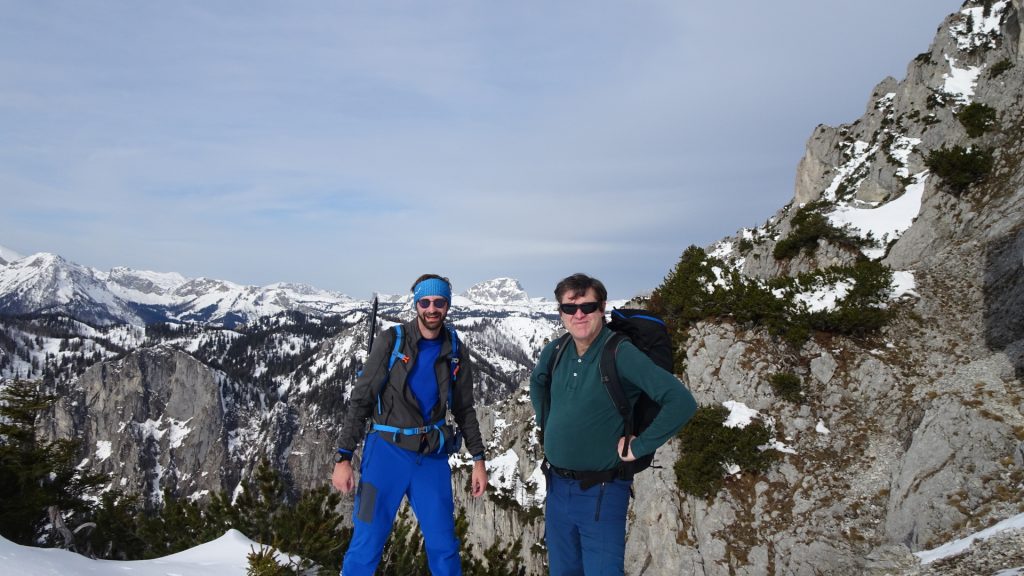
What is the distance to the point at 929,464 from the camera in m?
10.1

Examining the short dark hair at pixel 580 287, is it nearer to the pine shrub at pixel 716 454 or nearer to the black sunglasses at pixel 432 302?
the black sunglasses at pixel 432 302

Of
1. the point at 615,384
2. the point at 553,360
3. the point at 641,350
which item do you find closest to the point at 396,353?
the point at 553,360

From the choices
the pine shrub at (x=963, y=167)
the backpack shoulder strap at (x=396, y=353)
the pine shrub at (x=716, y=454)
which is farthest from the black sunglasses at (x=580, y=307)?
the pine shrub at (x=963, y=167)

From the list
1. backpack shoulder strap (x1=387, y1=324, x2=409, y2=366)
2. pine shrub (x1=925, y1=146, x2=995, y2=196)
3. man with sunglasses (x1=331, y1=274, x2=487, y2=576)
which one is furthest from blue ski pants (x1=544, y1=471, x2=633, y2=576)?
pine shrub (x1=925, y1=146, x2=995, y2=196)

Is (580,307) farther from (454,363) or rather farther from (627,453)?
(454,363)

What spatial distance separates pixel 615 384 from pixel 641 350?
0.60 metres

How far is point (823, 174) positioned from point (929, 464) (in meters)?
37.3

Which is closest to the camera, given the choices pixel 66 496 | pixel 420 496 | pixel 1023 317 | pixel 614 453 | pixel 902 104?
pixel 614 453

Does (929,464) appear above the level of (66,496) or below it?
above

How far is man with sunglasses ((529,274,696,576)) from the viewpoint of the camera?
475cm

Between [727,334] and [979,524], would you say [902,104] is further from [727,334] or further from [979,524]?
[979,524]

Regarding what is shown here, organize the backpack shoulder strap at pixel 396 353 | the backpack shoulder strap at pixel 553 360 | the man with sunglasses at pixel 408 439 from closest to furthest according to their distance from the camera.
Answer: the backpack shoulder strap at pixel 553 360, the man with sunglasses at pixel 408 439, the backpack shoulder strap at pixel 396 353

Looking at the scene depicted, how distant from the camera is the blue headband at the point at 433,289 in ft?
20.5

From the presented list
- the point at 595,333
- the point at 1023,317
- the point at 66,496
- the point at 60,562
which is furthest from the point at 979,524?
the point at 66,496
